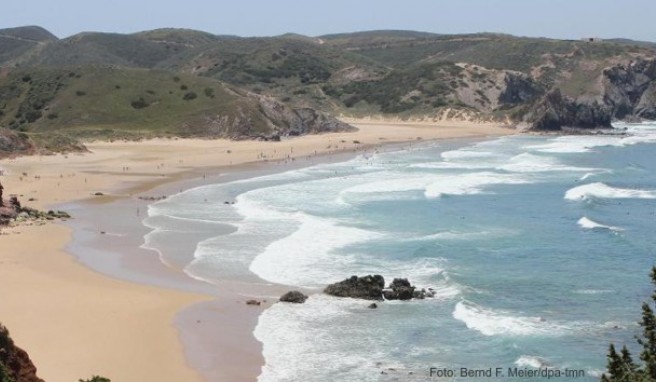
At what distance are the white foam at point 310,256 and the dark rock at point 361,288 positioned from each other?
164 centimetres

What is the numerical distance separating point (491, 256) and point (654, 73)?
103 m

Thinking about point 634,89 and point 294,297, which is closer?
point 294,297

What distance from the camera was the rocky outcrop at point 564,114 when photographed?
98.2 metres

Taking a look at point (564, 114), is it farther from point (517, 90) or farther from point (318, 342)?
point (318, 342)

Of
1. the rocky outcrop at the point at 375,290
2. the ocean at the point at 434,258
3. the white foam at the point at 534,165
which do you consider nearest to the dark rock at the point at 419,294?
the rocky outcrop at the point at 375,290

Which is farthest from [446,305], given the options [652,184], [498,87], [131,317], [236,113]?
[498,87]

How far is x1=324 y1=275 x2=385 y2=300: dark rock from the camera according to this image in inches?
890

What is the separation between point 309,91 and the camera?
434ft

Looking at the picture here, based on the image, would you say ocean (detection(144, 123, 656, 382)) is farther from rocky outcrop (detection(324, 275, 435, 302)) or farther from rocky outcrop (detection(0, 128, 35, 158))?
rocky outcrop (detection(0, 128, 35, 158))

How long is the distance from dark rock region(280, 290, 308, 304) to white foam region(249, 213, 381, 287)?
80.3 inches

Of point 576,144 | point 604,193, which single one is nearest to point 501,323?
point 604,193

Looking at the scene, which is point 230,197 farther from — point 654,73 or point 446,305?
point 654,73

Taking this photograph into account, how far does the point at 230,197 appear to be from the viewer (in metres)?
44.2

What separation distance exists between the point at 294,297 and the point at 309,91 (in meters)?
112
